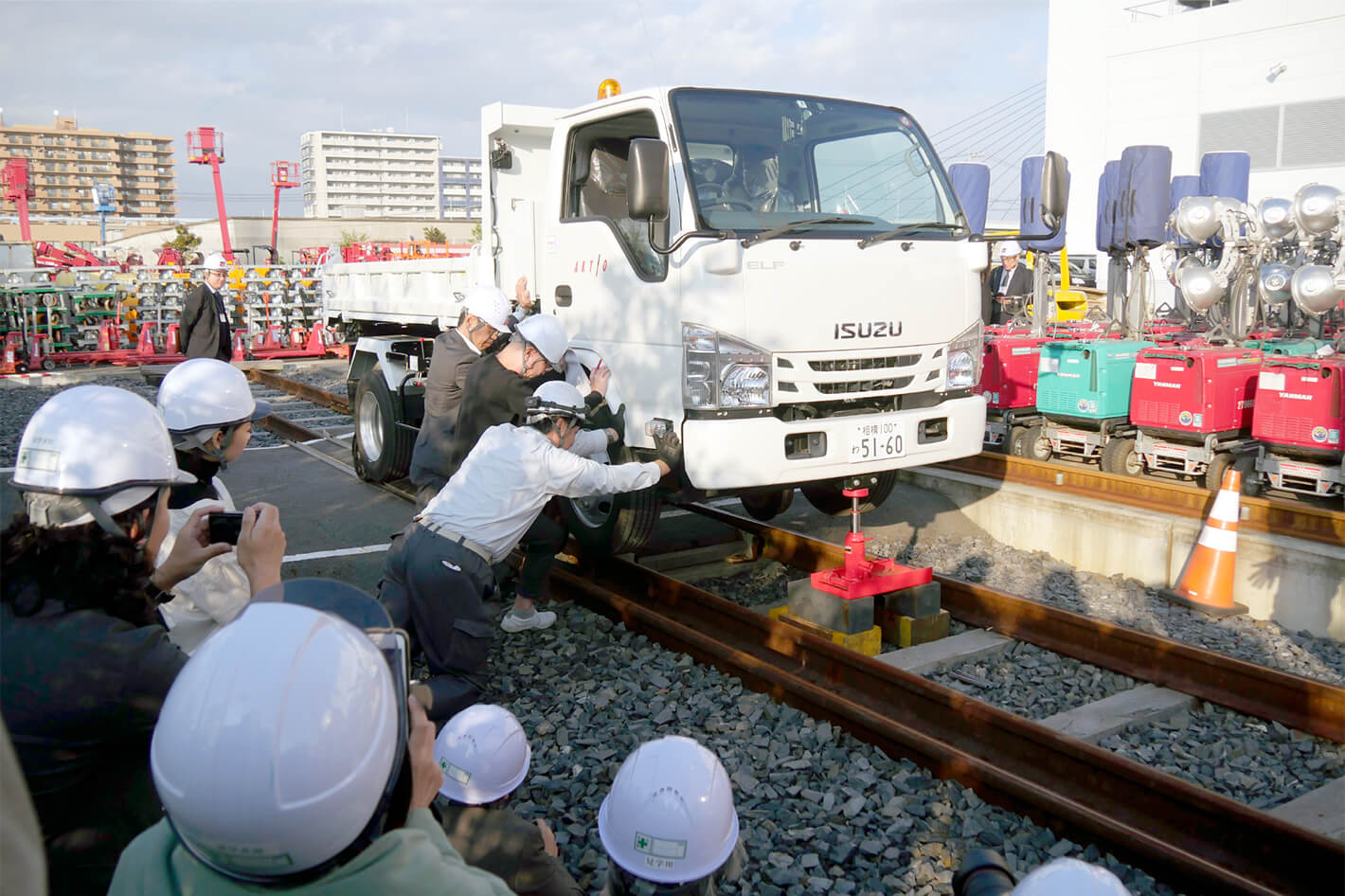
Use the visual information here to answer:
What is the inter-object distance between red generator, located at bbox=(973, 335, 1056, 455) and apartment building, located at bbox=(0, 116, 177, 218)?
157967 millimetres

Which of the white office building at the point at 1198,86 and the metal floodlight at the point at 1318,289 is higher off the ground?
the white office building at the point at 1198,86

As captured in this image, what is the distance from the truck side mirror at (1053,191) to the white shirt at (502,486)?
→ 126 inches

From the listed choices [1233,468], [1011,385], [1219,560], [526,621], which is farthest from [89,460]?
[1011,385]

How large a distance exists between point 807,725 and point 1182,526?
3.50 metres

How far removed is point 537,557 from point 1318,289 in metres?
7.74

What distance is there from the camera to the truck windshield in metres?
5.62

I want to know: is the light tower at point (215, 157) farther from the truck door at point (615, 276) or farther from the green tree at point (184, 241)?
the green tree at point (184, 241)

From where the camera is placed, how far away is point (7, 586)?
2.02 meters

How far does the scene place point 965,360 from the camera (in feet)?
20.0

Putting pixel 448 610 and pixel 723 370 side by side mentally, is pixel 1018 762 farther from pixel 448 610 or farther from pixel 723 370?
pixel 448 610

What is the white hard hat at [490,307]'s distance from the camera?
21.4 ft

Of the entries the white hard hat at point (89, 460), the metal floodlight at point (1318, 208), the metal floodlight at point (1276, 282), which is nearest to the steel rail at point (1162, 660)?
the white hard hat at point (89, 460)

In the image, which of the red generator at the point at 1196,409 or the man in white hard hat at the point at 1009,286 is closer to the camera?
the red generator at the point at 1196,409

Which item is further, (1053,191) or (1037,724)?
(1053,191)
